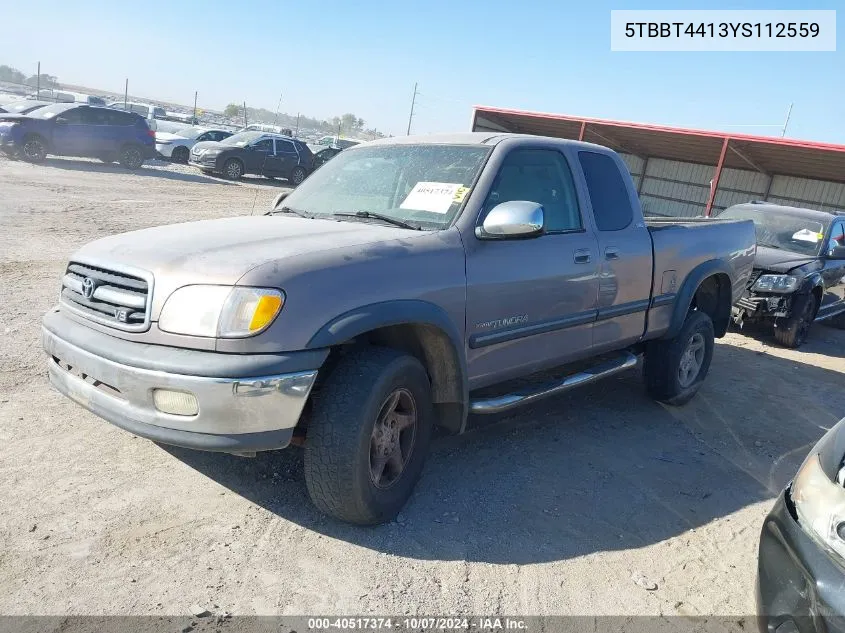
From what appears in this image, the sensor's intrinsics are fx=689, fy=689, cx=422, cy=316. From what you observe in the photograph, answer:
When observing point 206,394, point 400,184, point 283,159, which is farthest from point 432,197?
point 283,159

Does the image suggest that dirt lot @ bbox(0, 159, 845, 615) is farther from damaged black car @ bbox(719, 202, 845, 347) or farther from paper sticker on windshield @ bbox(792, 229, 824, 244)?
paper sticker on windshield @ bbox(792, 229, 824, 244)

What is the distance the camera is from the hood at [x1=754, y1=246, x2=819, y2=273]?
27.6 ft

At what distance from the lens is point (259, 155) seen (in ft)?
75.3

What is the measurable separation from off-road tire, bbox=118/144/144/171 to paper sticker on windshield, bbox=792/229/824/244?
18.5 m

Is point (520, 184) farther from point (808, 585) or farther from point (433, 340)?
point (808, 585)

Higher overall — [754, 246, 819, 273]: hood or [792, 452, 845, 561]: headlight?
[754, 246, 819, 273]: hood

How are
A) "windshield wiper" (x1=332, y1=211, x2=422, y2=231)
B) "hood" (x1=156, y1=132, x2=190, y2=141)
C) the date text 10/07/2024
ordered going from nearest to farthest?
1. the date text 10/07/2024
2. "windshield wiper" (x1=332, y1=211, x2=422, y2=231)
3. "hood" (x1=156, y1=132, x2=190, y2=141)

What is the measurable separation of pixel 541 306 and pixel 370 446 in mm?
1417

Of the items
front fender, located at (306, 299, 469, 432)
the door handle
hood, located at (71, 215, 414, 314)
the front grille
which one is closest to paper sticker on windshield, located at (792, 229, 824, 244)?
Result: the door handle

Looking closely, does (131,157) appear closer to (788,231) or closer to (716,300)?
(788,231)

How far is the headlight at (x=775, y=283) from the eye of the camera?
26.9 feet

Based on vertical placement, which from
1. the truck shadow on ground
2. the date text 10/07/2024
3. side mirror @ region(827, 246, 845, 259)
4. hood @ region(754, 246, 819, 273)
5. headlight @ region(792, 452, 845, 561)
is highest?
side mirror @ region(827, 246, 845, 259)

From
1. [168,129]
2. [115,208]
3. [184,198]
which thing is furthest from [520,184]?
[168,129]

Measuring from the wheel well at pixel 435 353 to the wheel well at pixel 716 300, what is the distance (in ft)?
10.5
